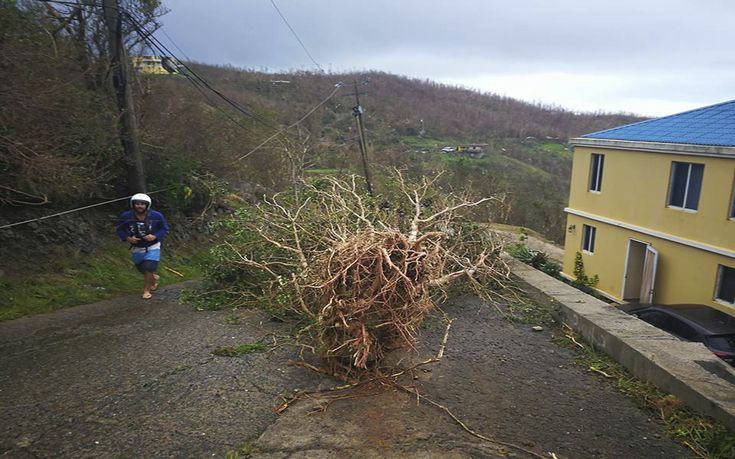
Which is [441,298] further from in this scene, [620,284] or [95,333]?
[620,284]

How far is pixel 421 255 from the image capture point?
4.23 meters

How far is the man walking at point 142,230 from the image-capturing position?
6.56 m

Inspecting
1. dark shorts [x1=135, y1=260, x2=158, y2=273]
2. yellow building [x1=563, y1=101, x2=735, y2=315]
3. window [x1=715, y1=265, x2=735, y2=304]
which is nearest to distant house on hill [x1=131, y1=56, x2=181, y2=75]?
dark shorts [x1=135, y1=260, x2=158, y2=273]

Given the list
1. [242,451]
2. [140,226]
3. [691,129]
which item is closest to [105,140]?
[140,226]

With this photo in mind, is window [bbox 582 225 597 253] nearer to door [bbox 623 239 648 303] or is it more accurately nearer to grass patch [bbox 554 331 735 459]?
door [bbox 623 239 648 303]

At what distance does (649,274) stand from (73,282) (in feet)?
45.4

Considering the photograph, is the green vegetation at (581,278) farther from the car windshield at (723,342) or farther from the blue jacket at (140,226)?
the blue jacket at (140,226)

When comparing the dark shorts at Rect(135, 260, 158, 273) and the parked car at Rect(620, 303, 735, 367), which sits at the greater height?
the dark shorts at Rect(135, 260, 158, 273)

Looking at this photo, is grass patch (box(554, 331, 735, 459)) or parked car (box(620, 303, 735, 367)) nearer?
grass patch (box(554, 331, 735, 459))

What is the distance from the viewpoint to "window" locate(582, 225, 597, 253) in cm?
1684

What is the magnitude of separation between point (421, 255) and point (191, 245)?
850 centimetres

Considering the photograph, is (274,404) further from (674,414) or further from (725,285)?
(725,285)

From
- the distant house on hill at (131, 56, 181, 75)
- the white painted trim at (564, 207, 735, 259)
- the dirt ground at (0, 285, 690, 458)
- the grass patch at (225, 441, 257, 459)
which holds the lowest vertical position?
the white painted trim at (564, 207, 735, 259)

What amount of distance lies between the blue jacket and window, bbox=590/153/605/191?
14.2m
